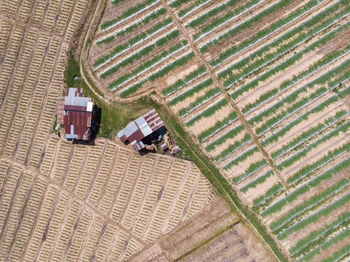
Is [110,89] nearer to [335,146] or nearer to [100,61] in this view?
[100,61]

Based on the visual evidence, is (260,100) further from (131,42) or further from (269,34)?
(131,42)

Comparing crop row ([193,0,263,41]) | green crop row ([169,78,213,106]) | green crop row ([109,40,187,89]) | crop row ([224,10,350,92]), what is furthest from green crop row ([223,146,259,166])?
green crop row ([109,40,187,89])

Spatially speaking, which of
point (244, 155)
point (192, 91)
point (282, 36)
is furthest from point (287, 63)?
point (244, 155)

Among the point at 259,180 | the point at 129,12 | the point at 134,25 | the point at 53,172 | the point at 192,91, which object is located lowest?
the point at 53,172

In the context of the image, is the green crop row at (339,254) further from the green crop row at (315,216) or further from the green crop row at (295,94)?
the green crop row at (295,94)

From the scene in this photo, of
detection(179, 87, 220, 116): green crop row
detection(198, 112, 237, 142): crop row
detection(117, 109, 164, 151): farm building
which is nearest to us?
detection(117, 109, 164, 151): farm building

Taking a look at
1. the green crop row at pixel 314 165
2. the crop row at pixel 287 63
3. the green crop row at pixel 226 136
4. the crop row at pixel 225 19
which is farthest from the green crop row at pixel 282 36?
the green crop row at pixel 314 165

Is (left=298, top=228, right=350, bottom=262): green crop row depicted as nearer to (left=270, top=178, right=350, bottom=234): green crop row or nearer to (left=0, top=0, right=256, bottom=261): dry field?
(left=270, top=178, right=350, bottom=234): green crop row
